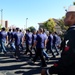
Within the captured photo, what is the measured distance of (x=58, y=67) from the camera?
2.23m

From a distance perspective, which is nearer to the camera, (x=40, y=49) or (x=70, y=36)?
(x=70, y=36)

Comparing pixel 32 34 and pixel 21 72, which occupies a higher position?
pixel 32 34

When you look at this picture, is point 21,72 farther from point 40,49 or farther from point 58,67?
point 58,67

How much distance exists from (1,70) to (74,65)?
791cm

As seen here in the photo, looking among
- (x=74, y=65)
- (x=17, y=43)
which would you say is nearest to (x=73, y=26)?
(x=74, y=65)

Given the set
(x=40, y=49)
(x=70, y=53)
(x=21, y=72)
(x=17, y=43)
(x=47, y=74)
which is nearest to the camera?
(x=70, y=53)

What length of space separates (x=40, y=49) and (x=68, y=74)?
8.91 metres

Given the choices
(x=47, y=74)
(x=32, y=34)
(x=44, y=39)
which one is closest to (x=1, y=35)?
(x=32, y=34)

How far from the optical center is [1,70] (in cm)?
985

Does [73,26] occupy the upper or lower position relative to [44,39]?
upper

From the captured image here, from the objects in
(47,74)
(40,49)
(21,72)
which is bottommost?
(21,72)

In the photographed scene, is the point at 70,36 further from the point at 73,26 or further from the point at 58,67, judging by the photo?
the point at 58,67

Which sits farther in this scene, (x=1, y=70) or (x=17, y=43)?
(x=17, y=43)

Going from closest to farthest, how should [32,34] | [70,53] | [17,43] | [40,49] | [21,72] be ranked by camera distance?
[70,53], [21,72], [40,49], [17,43], [32,34]
